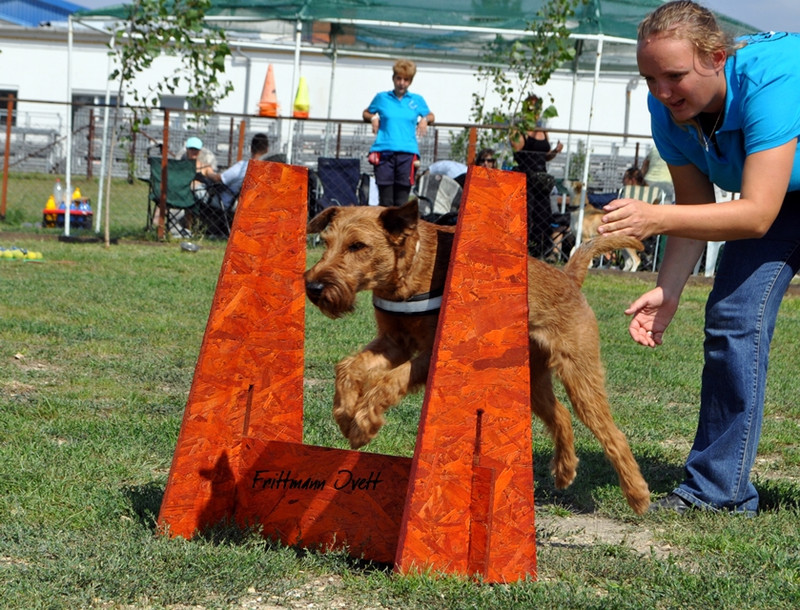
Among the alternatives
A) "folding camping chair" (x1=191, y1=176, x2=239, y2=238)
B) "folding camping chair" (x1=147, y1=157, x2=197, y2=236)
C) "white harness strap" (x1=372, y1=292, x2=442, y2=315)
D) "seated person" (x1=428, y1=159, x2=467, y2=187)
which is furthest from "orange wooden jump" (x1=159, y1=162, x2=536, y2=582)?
"folding camping chair" (x1=147, y1=157, x2=197, y2=236)

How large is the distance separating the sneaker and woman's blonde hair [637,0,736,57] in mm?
1914

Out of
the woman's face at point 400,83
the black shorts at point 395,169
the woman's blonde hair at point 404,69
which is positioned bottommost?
the black shorts at point 395,169

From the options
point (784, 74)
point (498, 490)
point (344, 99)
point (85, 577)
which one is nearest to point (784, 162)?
point (784, 74)

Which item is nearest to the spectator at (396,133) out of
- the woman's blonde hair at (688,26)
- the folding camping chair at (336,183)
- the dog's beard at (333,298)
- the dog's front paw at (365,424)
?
the folding camping chair at (336,183)

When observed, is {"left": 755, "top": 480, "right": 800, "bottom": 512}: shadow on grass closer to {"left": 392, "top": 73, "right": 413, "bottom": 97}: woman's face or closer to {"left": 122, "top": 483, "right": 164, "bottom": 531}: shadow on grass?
{"left": 122, "top": 483, "right": 164, "bottom": 531}: shadow on grass

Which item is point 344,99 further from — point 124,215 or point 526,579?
point 526,579

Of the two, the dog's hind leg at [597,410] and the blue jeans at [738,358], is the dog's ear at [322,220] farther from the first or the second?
the blue jeans at [738,358]

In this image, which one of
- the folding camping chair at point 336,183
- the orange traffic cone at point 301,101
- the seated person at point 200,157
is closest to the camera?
the folding camping chair at point 336,183

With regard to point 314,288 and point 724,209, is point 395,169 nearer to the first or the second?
point 314,288

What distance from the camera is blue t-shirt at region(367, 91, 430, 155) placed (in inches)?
453

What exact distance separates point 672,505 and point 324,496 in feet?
5.37

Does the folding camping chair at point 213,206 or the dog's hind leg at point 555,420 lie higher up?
the folding camping chair at point 213,206

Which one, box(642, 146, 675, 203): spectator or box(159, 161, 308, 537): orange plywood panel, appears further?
box(642, 146, 675, 203): spectator

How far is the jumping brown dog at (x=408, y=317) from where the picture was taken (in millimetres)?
3496
